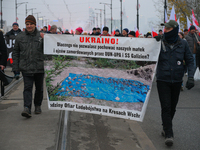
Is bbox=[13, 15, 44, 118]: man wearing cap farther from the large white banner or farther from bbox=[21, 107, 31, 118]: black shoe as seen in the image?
the large white banner

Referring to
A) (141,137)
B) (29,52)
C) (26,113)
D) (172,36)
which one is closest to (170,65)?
(172,36)

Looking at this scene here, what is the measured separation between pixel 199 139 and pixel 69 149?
7.04 ft

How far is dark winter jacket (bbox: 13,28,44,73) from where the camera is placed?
5992 millimetres

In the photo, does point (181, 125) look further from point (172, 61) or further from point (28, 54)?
point (28, 54)

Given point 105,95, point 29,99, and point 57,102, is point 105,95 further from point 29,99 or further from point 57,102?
point 29,99

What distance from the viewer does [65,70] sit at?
207 inches

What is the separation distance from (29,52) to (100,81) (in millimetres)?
1702

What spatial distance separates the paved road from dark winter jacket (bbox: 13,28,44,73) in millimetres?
2345

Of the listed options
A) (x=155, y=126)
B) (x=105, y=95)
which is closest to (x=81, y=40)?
(x=105, y=95)

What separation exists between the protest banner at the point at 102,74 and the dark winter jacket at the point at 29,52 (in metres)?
0.65

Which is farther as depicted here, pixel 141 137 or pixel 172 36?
pixel 141 137

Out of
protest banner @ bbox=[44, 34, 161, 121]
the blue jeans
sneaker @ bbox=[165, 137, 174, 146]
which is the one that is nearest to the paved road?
sneaker @ bbox=[165, 137, 174, 146]

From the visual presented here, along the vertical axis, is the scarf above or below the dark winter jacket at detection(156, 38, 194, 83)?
above

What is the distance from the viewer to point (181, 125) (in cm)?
597
